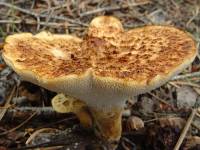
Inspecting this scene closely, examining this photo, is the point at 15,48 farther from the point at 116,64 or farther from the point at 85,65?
the point at 116,64

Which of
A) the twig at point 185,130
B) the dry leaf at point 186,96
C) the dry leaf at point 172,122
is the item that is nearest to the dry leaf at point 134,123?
the dry leaf at point 172,122

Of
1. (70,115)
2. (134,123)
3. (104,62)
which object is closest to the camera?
(104,62)

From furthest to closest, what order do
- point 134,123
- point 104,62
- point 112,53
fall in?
point 134,123, point 112,53, point 104,62

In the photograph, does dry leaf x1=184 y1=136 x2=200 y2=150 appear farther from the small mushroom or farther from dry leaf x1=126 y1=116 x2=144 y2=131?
the small mushroom

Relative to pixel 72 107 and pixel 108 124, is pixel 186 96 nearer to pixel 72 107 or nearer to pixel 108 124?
pixel 108 124

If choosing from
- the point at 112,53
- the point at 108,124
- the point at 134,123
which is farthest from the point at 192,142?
the point at 112,53

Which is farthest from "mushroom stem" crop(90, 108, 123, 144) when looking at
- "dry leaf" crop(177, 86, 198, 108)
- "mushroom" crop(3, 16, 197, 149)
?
"dry leaf" crop(177, 86, 198, 108)
